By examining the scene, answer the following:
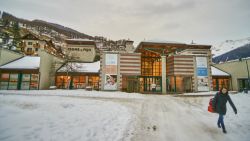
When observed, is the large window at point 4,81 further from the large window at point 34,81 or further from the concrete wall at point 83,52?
the concrete wall at point 83,52

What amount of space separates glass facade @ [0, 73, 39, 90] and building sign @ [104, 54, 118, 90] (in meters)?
13.3

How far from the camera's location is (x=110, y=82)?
2950cm

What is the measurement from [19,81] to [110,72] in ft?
57.2

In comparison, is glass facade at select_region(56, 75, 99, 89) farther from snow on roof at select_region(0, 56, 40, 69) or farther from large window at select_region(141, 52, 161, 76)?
large window at select_region(141, 52, 161, 76)

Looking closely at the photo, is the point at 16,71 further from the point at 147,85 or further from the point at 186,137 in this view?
the point at 186,137

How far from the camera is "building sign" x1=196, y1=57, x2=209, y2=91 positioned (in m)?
30.5

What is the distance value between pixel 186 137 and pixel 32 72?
30950mm

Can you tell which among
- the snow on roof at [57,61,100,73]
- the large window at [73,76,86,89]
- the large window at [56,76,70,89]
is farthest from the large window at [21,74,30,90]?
the large window at [73,76,86,89]

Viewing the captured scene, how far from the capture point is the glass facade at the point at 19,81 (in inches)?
1155

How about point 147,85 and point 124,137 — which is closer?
point 124,137

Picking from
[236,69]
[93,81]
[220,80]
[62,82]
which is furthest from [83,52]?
[236,69]

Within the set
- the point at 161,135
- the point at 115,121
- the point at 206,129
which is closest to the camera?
the point at 161,135

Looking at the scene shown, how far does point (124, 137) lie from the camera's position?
20.1 feet

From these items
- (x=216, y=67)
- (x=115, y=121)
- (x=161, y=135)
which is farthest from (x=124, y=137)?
(x=216, y=67)
